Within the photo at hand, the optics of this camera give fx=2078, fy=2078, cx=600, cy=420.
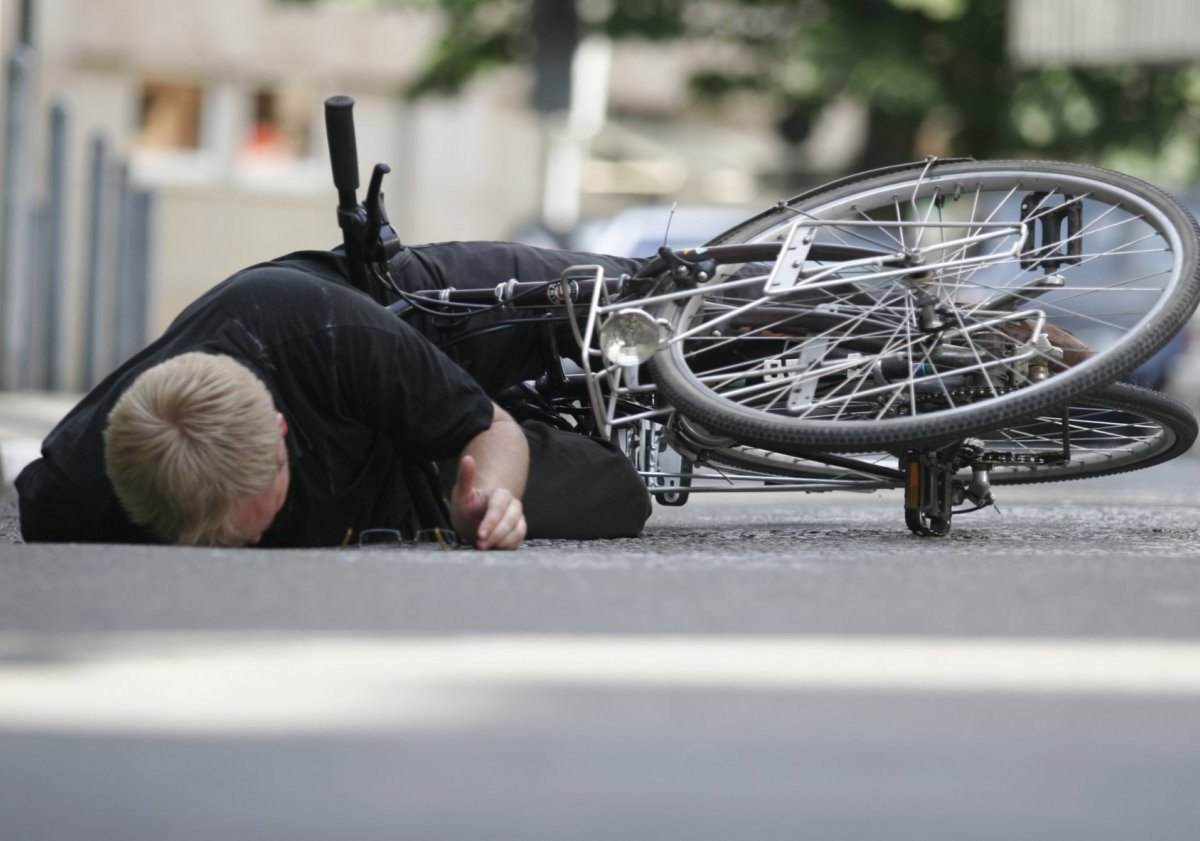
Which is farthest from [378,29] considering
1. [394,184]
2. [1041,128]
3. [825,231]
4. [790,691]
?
[790,691]

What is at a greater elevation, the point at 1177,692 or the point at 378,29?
the point at 378,29

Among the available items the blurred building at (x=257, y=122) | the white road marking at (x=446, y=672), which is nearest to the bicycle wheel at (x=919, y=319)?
the white road marking at (x=446, y=672)

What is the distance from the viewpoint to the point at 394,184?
2838 cm

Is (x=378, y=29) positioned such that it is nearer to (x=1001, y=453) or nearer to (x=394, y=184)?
(x=394, y=184)

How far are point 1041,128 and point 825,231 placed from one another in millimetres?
14863

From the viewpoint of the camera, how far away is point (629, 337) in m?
4.46

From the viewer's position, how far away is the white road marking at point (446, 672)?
2.82 meters

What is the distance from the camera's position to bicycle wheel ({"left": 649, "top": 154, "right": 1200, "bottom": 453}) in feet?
14.2

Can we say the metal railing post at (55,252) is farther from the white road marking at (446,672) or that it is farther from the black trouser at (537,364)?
the white road marking at (446,672)

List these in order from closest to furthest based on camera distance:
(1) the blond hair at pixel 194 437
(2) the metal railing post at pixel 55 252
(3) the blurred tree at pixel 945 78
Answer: (1) the blond hair at pixel 194 437, (2) the metal railing post at pixel 55 252, (3) the blurred tree at pixel 945 78

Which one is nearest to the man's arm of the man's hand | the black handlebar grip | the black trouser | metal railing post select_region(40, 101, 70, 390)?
the man's hand

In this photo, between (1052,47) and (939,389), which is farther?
(1052,47)

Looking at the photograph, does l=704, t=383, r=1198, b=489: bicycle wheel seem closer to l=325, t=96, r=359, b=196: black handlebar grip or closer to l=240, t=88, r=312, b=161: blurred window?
l=325, t=96, r=359, b=196: black handlebar grip

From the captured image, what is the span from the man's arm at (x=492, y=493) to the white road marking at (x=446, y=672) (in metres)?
0.95
